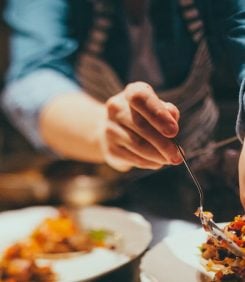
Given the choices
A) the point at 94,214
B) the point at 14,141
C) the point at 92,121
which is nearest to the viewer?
the point at 92,121

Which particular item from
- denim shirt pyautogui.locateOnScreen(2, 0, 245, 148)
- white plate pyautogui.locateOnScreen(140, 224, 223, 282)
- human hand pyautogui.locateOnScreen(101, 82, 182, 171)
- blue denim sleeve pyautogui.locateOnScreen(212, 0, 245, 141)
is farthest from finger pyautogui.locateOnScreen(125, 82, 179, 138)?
denim shirt pyautogui.locateOnScreen(2, 0, 245, 148)

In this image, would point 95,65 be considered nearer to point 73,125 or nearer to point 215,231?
point 73,125

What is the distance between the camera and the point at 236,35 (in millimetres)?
878

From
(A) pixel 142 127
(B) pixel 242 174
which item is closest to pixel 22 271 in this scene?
(A) pixel 142 127

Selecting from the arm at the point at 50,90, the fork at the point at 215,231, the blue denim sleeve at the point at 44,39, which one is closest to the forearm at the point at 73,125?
the arm at the point at 50,90

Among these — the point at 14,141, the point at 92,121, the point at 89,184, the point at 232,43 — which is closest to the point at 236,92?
the point at 232,43

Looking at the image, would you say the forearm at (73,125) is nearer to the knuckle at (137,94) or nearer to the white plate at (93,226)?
the white plate at (93,226)

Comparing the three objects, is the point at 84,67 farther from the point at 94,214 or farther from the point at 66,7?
the point at 94,214

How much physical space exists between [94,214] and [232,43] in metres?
0.93

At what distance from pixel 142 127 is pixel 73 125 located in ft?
1.90

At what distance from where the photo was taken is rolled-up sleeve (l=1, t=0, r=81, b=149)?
1.53 meters

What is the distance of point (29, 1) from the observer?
1.58 meters

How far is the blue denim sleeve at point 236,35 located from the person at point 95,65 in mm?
219

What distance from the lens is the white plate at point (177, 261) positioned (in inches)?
36.5
